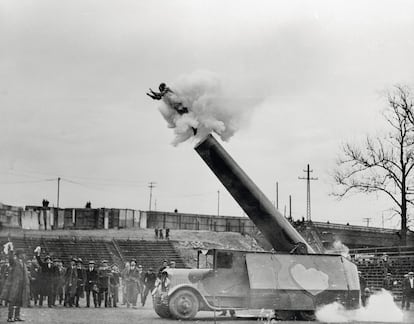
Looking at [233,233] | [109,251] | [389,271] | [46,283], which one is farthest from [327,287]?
[233,233]

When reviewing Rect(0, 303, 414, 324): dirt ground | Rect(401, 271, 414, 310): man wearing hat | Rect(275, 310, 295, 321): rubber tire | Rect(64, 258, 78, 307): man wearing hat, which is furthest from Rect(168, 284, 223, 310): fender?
Rect(401, 271, 414, 310): man wearing hat

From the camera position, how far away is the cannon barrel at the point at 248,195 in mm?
14562

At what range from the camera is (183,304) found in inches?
559

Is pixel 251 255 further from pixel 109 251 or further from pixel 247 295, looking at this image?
pixel 109 251

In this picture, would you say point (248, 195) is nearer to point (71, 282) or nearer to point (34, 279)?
point (71, 282)

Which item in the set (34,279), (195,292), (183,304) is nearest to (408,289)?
(195,292)

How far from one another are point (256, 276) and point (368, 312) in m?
3.36

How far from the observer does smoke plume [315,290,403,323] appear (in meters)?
14.5

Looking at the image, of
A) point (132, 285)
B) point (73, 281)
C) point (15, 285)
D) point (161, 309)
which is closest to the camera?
point (15, 285)

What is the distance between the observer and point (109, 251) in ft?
144

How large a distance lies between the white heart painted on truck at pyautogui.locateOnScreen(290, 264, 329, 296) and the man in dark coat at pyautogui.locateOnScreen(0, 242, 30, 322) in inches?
233

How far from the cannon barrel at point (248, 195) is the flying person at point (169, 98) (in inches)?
31.2

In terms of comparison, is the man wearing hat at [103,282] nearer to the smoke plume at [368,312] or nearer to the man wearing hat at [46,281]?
the man wearing hat at [46,281]

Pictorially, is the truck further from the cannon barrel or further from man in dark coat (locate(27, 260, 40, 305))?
man in dark coat (locate(27, 260, 40, 305))
